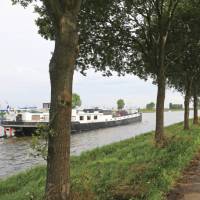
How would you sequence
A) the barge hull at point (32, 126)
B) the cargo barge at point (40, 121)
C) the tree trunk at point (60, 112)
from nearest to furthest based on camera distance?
the tree trunk at point (60, 112), the barge hull at point (32, 126), the cargo barge at point (40, 121)

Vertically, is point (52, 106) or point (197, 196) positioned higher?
point (52, 106)

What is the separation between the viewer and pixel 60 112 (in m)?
7.40

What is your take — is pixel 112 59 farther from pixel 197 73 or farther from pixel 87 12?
pixel 197 73

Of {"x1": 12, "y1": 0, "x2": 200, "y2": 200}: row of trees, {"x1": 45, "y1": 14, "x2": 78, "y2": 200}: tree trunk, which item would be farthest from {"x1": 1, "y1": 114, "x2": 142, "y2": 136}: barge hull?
{"x1": 45, "y1": 14, "x2": 78, "y2": 200}: tree trunk

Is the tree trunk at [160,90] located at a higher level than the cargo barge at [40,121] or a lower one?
higher

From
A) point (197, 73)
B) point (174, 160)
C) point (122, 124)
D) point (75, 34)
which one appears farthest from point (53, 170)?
point (122, 124)

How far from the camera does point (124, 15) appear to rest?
19.7 m

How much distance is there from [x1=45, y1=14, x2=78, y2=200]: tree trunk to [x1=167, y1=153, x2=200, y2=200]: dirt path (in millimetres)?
2557

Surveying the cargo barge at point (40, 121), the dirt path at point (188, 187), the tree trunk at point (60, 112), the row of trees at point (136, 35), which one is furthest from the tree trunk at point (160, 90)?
the cargo barge at point (40, 121)

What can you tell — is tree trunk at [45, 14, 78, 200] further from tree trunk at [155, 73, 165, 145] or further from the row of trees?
tree trunk at [155, 73, 165, 145]

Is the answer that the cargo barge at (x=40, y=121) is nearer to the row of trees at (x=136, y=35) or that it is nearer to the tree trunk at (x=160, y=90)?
the row of trees at (x=136, y=35)

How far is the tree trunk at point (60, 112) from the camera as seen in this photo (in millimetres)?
7340

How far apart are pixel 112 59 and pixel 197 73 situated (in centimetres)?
1126

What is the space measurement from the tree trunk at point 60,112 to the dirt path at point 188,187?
2.56 meters
